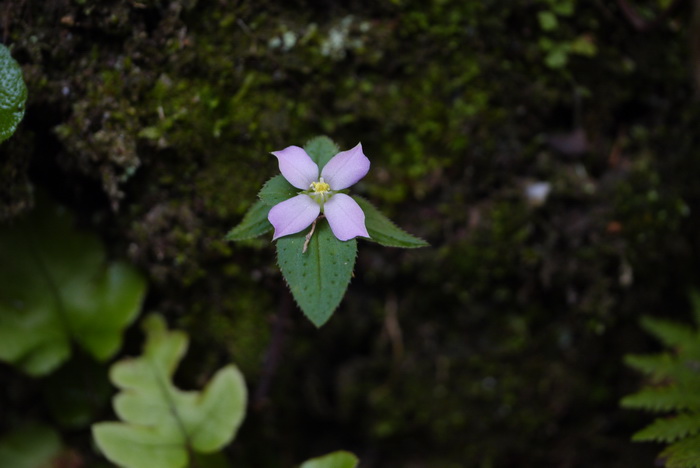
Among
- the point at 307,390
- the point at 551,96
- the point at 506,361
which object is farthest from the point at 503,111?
the point at 307,390

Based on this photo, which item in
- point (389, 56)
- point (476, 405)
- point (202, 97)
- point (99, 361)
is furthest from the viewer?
point (476, 405)

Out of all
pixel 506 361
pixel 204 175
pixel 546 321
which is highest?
pixel 204 175

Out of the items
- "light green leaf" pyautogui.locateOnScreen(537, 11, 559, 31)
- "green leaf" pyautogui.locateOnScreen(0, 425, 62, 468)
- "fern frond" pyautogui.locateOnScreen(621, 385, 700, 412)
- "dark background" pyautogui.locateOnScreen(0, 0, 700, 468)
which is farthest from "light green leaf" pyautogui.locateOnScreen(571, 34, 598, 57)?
"green leaf" pyautogui.locateOnScreen(0, 425, 62, 468)

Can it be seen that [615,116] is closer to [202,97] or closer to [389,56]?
[389,56]

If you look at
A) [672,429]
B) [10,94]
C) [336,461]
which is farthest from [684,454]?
[10,94]

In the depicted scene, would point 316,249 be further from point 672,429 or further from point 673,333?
point 673,333

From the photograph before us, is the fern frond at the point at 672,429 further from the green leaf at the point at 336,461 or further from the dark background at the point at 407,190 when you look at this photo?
the green leaf at the point at 336,461

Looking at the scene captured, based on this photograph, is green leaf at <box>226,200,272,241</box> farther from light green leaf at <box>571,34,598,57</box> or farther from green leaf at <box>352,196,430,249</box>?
light green leaf at <box>571,34,598,57</box>
